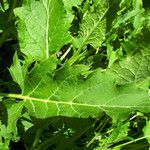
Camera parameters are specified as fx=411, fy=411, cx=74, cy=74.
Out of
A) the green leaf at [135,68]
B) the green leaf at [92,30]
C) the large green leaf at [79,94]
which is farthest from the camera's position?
the green leaf at [92,30]

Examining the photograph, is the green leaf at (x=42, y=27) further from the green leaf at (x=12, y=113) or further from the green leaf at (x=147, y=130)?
the green leaf at (x=147, y=130)

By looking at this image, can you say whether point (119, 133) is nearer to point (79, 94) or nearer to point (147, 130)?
point (147, 130)

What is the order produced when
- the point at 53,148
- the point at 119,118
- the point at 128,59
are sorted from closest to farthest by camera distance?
the point at 119,118 < the point at 128,59 < the point at 53,148

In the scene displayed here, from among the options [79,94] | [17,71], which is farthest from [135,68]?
[17,71]

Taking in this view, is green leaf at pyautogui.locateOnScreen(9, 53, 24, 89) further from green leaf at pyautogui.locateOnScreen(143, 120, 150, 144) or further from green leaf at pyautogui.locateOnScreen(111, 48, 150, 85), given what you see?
green leaf at pyautogui.locateOnScreen(143, 120, 150, 144)

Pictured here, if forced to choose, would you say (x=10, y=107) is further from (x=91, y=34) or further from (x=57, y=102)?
(x=91, y=34)

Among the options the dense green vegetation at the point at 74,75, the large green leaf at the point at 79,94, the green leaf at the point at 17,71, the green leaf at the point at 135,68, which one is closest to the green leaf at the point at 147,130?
the dense green vegetation at the point at 74,75

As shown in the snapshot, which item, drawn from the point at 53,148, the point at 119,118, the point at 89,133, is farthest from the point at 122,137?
the point at 119,118
